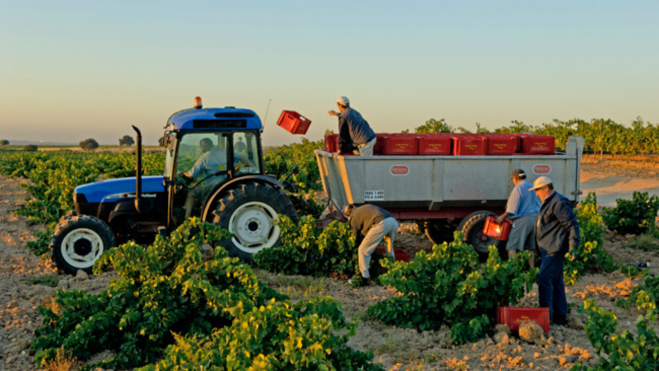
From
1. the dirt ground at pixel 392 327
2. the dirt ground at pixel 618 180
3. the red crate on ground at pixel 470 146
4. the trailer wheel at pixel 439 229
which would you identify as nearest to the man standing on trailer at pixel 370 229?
the dirt ground at pixel 392 327

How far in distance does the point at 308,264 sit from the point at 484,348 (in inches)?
129

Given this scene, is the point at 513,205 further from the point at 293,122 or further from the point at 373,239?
the point at 293,122

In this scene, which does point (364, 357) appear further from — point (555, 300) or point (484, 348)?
point (555, 300)

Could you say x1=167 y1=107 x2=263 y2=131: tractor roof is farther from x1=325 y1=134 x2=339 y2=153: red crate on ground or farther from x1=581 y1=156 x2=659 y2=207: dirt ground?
x1=581 y1=156 x2=659 y2=207: dirt ground

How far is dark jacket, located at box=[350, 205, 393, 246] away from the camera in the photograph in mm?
7402

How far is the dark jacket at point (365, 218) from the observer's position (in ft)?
24.3

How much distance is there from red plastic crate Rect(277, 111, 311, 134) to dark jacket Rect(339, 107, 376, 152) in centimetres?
56

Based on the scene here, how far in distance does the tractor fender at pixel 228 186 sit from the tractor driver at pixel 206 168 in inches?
5.4

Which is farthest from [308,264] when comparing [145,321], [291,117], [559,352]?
[559,352]

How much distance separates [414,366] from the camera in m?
4.89

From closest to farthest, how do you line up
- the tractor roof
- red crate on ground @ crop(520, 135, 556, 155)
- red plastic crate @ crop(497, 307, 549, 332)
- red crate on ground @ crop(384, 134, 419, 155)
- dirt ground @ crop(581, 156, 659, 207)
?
red plastic crate @ crop(497, 307, 549, 332) < the tractor roof < red crate on ground @ crop(384, 134, 419, 155) < red crate on ground @ crop(520, 135, 556, 155) < dirt ground @ crop(581, 156, 659, 207)

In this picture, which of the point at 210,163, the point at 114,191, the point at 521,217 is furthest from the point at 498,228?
the point at 114,191

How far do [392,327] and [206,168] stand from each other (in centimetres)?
367

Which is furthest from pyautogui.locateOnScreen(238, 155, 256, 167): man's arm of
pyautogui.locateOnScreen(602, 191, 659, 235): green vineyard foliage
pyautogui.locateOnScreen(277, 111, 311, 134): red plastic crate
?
pyautogui.locateOnScreen(602, 191, 659, 235): green vineyard foliage
